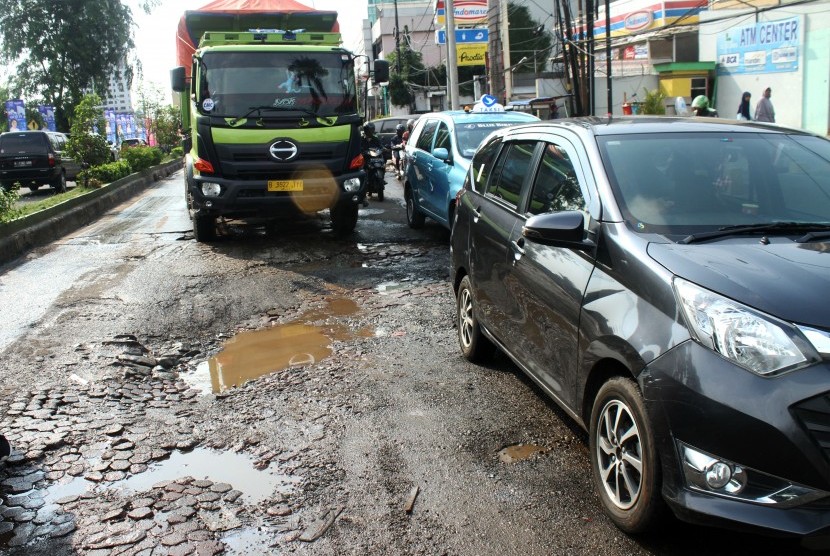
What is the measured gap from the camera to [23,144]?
23.0 meters

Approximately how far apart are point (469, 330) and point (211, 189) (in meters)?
6.03

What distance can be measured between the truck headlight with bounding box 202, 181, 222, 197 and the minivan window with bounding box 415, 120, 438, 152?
3.00 m

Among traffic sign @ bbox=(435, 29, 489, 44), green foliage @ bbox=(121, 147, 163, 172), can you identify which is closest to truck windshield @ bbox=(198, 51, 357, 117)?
green foliage @ bbox=(121, 147, 163, 172)

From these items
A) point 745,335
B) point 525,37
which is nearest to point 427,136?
point 745,335

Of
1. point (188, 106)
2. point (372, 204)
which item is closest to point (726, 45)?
point (372, 204)

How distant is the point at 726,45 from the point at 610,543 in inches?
1136

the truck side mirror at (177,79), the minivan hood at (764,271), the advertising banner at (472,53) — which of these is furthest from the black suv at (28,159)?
the minivan hood at (764,271)

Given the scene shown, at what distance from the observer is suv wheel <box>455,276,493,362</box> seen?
547cm

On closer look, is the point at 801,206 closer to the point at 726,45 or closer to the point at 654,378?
the point at 654,378

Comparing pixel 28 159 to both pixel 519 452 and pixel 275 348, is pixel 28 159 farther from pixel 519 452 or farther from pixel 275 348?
pixel 519 452

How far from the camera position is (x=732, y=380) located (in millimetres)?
2672

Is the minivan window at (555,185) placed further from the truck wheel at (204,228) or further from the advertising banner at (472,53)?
the advertising banner at (472,53)

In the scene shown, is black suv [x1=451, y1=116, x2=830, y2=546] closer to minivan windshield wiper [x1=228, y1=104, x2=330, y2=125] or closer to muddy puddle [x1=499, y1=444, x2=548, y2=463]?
muddy puddle [x1=499, y1=444, x2=548, y2=463]

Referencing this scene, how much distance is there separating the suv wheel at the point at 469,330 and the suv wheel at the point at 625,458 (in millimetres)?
2022
